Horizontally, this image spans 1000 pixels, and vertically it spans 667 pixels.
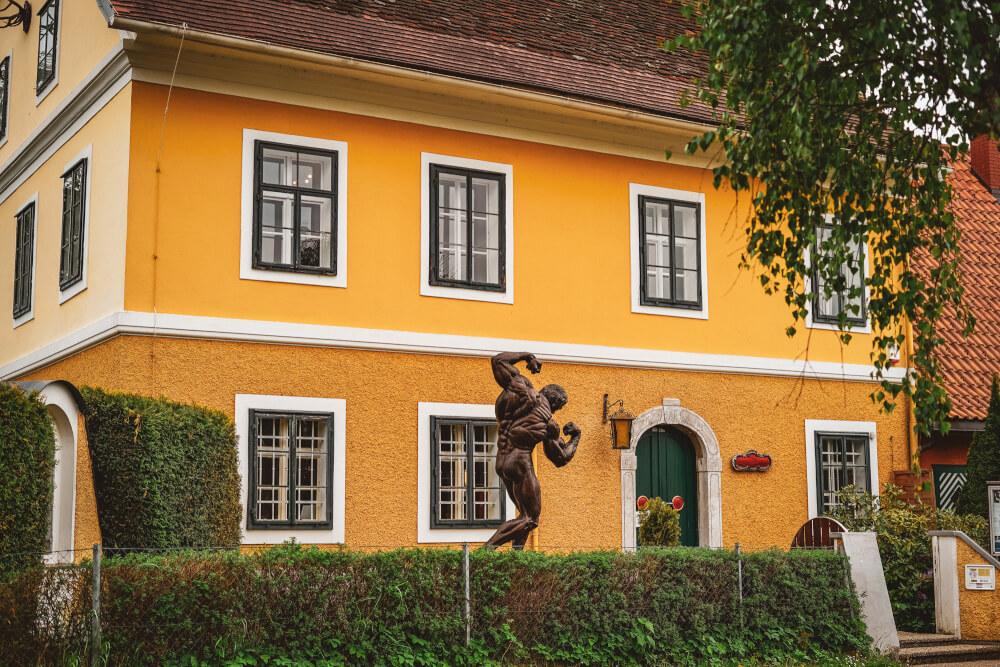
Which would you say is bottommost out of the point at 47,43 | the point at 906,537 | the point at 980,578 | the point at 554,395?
the point at 980,578

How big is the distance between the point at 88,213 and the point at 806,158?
8673mm

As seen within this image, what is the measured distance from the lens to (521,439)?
38.8 feet

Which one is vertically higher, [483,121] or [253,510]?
[483,121]

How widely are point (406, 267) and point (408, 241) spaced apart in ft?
1.03

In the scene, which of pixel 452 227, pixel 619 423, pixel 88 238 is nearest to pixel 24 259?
pixel 88 238

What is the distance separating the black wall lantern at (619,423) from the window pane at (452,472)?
2.06 metres

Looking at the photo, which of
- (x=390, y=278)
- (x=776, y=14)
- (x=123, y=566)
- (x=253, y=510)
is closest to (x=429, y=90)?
(x=390, y=278)

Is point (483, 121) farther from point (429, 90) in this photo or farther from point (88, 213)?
point (88, 213)

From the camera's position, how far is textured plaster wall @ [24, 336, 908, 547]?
13.1m

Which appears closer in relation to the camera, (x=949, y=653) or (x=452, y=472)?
(x=949, y=653)

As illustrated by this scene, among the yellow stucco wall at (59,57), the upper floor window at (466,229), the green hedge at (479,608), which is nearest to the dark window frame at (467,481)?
the upper floor window at (466,229)

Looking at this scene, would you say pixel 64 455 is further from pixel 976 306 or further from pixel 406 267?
pixel 976 306

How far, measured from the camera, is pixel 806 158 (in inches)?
348

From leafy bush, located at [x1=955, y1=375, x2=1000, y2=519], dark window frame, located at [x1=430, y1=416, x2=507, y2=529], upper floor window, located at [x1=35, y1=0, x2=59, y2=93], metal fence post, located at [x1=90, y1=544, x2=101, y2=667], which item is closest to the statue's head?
dark window frame, located at [x1=430, y1=416, x2=507, y2=529]
